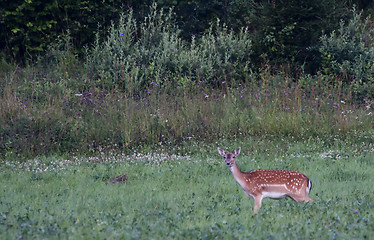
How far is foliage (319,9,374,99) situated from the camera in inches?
707

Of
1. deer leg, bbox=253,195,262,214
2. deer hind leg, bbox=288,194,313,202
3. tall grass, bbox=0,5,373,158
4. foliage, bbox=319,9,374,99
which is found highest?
deer hind leg, bbox=288,194,313,202

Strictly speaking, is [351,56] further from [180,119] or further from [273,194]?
[273,194]

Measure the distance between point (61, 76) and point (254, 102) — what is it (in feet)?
23.0

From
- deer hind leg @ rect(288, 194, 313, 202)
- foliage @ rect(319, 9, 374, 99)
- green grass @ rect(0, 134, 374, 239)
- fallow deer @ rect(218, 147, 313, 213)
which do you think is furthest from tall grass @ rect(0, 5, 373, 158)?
deer hind leg @ rect(288, 194, 313, 202)

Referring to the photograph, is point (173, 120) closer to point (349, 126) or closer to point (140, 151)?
point (140, 151)

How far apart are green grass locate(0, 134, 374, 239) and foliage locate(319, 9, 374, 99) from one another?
4.54 meters

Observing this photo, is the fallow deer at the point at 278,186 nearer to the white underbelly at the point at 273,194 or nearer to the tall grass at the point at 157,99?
the white underbelly at the point at 273,194

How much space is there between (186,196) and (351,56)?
11842mm

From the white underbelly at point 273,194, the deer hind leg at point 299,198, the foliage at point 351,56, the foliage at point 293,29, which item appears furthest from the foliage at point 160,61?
the deer hind leg at point 299,198

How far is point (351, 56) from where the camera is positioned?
18.9 metres

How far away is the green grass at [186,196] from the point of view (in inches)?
269

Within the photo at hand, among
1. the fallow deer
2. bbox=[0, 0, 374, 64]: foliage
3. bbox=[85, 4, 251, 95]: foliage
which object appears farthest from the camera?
bbox=[0, 0, 374, 64]: foliage

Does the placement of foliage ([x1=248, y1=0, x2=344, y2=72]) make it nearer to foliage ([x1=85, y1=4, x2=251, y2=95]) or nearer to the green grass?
foliage ([x1=85, y1=4, x2=251, y2=95])

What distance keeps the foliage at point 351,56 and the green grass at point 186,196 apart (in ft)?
14.9
